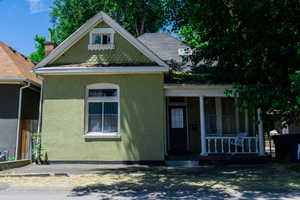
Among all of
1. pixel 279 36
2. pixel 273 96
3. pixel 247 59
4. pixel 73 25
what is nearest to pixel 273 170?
pixel 273 96

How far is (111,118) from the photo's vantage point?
34.0ft

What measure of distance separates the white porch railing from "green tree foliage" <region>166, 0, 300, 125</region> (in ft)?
5.90

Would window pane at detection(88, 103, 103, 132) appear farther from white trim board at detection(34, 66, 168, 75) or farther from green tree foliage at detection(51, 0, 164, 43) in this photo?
green tree foliage at detection(51, 0, 164, 43)

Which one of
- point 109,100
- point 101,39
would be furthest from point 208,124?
point 101,39

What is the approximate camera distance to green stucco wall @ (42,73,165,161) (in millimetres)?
10070

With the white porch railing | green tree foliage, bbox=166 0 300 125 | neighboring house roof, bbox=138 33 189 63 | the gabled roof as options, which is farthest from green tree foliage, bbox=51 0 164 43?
the white porch railing

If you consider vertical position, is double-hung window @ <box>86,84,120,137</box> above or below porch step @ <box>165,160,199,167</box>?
above

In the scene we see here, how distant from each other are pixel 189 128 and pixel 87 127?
199 inches

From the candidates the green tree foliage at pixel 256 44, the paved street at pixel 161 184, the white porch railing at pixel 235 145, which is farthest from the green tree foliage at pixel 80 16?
the paved street at pixel 161 184

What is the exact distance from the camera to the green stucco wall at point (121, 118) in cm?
1007

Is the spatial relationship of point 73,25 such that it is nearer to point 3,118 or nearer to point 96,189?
point 3,118

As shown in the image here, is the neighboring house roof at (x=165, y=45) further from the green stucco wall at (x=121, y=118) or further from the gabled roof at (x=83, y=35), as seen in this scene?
the green stucco wall at (x=121, y=118)

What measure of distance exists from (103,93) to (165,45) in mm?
6187

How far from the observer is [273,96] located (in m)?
8.37
